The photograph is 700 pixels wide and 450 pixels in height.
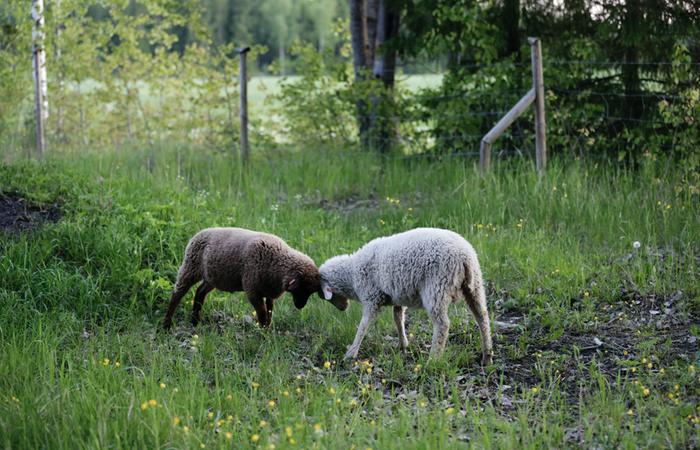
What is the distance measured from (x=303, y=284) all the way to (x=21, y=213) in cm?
385

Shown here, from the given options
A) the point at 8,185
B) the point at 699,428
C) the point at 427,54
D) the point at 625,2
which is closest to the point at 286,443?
the point at 699,428

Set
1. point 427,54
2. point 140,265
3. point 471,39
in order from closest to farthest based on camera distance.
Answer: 1. point 140,265
2. point 471,39
3. point 427,54

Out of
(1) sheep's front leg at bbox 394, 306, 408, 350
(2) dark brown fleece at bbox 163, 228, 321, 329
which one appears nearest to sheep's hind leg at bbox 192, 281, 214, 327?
(2) dark brown fleece at bbox 163, 228, 321, 329

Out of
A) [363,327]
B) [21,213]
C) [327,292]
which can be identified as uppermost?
[21,213]

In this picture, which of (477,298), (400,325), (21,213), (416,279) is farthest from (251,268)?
(21,213)

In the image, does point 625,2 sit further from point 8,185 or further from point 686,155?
point 8,185

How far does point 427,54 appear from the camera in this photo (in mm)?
14359

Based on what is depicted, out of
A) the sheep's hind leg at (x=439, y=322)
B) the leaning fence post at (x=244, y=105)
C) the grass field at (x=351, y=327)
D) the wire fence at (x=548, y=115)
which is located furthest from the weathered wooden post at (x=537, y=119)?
the sheep's hind leg at (x=439, y=322)

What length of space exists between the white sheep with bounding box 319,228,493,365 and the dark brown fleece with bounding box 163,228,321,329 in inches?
9.4

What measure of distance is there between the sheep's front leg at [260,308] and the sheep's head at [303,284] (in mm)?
291

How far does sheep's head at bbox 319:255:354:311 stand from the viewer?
7.25 metres

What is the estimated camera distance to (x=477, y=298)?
675 cm

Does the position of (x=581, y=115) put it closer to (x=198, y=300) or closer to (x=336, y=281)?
(x=336, y=281)

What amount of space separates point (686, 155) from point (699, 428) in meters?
7.04
